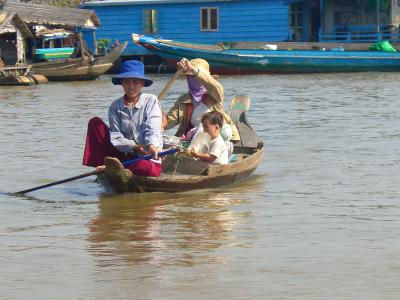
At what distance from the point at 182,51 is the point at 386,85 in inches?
291

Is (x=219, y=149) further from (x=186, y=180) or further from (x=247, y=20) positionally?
(x=247, y=20)

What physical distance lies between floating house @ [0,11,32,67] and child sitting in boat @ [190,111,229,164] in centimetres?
1879

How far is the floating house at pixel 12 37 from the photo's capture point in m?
26.8

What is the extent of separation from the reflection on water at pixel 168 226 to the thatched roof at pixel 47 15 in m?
19.6

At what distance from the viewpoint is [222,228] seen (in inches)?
271

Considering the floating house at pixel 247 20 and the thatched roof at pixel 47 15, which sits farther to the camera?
the floating house at pixel 247 20

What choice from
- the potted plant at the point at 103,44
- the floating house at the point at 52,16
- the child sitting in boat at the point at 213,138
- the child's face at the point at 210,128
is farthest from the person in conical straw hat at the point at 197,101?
the potted plant at the point at 103,44

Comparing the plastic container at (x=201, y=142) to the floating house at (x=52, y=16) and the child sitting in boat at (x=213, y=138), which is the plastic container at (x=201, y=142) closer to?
the child sitting in boat at (x=213, y=138)

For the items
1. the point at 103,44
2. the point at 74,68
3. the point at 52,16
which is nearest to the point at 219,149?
the point at 74,68

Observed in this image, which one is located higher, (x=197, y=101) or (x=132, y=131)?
(x=197, y=101)

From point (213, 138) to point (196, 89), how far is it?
2.15 ft

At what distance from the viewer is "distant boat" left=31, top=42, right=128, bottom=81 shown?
26.6 m

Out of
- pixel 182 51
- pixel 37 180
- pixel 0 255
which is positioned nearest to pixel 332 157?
pixel 37 180

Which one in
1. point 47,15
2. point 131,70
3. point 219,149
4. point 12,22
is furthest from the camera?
point 47,15
